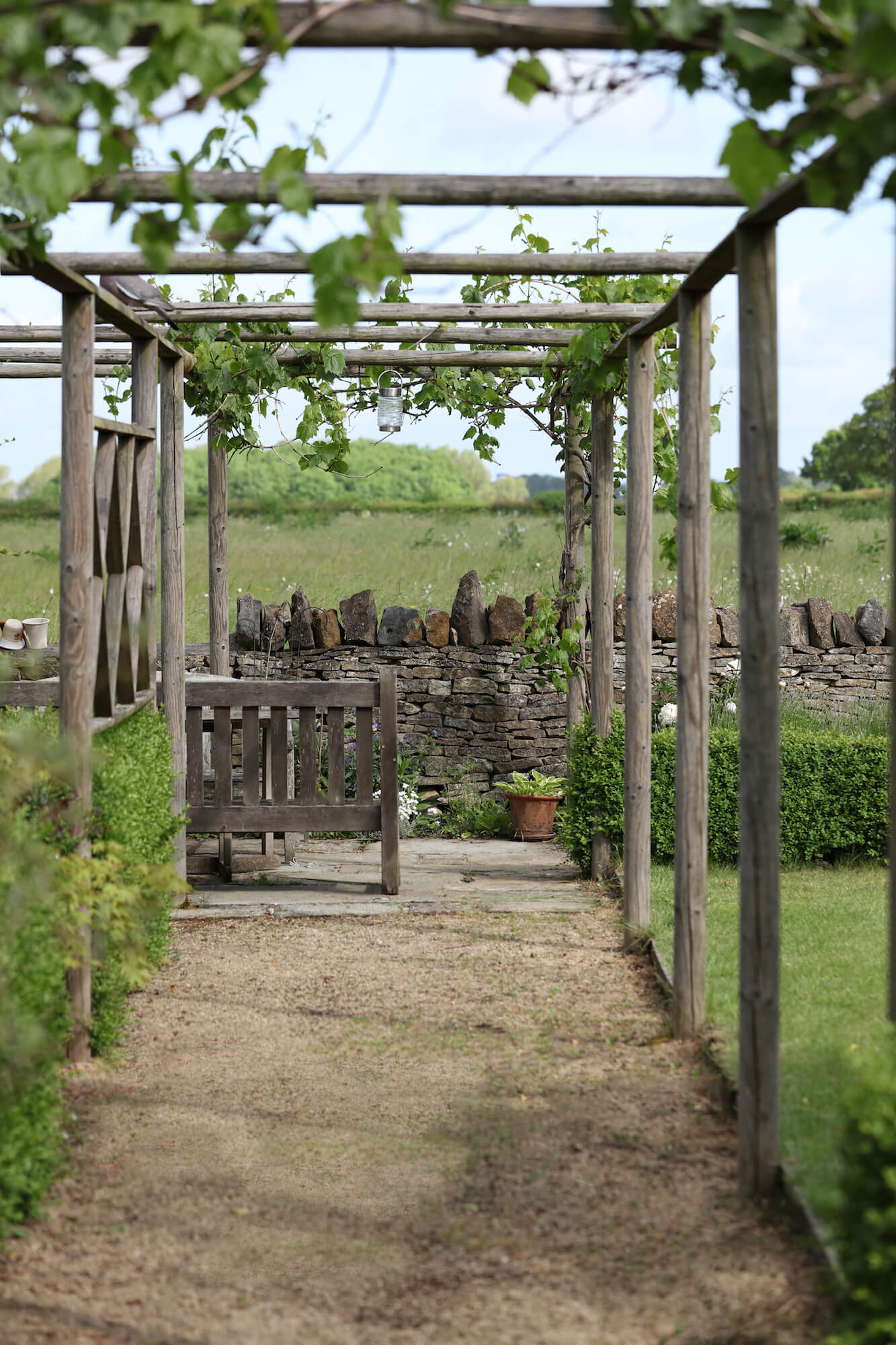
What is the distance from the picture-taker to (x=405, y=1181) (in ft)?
11.0

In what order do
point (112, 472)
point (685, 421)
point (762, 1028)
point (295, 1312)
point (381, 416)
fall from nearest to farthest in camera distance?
point (295, 1312) < point (762, 1028) < point (685, 421) < point (112, 472) < point (381, 416)

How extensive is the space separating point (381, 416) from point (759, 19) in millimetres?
5799

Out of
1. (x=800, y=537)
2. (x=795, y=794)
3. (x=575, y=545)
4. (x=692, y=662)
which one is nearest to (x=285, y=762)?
(x=575, y=545)

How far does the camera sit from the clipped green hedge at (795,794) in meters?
6.98

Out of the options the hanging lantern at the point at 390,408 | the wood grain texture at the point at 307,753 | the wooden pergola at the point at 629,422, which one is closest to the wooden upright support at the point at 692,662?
the wooden pergola at the point at 629,422

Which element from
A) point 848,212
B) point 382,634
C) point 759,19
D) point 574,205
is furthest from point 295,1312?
point 382,634

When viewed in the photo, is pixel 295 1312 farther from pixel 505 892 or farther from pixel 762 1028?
pixel 505 892

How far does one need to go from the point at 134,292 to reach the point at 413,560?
8.92 metres

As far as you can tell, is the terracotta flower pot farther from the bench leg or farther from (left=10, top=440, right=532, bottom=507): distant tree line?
(left=10, top=440, right=532, bottom=507): distant tree line

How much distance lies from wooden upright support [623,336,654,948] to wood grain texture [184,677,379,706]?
164 cm

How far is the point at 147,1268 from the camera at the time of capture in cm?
→ 284

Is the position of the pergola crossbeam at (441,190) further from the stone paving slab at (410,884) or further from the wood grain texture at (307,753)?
the stone paving slab at (410,884)

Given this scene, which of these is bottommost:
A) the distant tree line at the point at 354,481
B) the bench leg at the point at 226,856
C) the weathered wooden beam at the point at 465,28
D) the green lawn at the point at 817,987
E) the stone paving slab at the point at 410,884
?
the stone paving slab at the point at 410,884

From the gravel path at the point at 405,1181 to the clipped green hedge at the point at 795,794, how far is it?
6.08 feet
